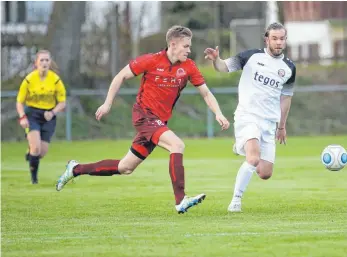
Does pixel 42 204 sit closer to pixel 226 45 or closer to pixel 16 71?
pixel 16 71

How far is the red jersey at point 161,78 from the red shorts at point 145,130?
0.07 metres

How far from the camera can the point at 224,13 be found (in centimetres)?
4234

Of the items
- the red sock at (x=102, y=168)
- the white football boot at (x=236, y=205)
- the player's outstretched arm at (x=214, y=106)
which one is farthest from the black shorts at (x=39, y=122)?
the white football boot at (x=236, y=205)

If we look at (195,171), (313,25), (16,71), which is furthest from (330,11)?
(195,171)

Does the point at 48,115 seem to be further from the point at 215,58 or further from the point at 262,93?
the point at 215,58

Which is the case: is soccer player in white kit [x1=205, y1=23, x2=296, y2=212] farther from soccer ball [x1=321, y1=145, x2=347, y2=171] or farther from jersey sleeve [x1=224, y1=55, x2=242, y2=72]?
soccer ball [x1=321, y1=145, x2=347, y2=171]

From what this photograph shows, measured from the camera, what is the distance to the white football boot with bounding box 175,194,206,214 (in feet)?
35.1

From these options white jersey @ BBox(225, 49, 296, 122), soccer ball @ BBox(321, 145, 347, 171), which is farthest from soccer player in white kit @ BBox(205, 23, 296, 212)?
soccer ball @ BBox(321, 145, 347, 171)

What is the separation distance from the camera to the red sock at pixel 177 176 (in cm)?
1098

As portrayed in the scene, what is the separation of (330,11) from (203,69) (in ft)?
60.6

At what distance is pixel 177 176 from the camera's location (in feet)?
36.1

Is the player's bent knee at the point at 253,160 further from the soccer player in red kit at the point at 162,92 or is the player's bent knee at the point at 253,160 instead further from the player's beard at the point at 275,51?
the player's beard at the point at 275,51

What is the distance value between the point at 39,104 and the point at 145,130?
538 centimetres

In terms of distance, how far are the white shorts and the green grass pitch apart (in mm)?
634
